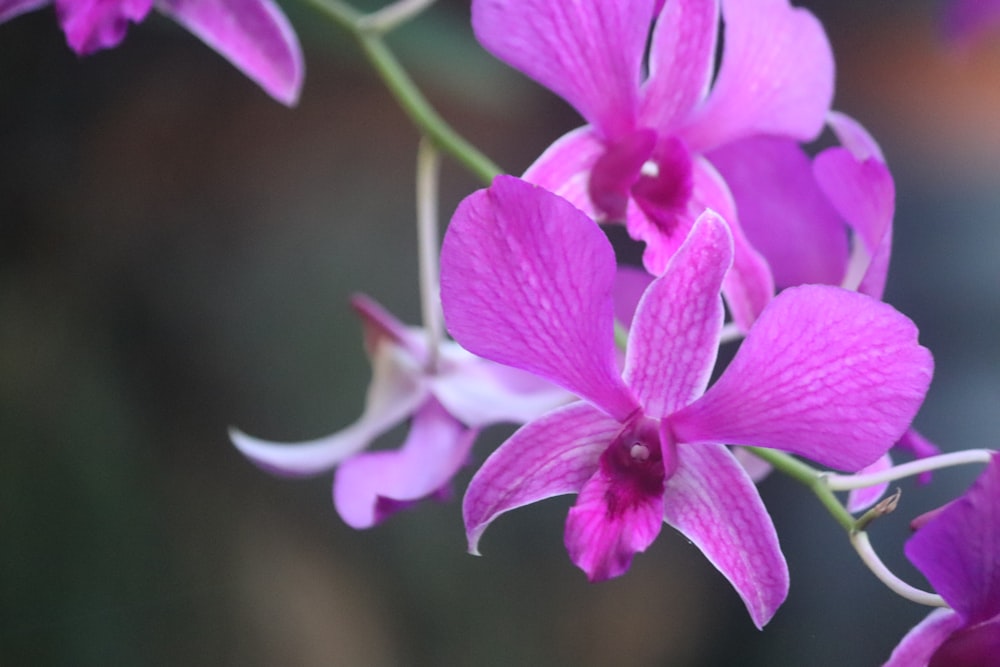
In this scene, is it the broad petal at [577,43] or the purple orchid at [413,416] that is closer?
the broad petal at [577,43]

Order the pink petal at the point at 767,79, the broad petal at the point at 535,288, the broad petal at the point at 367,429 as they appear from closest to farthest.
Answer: the broad petal at the point at 535,288
the pink petal at the point at 767,79
the broad petal at the point at 367,429

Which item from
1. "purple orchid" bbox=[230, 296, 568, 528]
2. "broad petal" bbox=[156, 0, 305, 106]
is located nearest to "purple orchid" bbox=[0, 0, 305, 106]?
"broad petal" bbox=[156, 0, 305, 106]

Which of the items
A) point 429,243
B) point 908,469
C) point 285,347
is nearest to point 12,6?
point 429,243

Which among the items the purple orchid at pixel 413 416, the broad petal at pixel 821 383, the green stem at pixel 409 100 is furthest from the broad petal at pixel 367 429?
the broad petal at pixel 821 383

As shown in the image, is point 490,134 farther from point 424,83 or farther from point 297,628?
point 297,628

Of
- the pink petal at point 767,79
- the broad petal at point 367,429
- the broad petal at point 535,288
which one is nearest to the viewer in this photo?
the broad petal at point 535,288

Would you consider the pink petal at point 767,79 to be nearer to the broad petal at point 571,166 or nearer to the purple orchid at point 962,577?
the broad petal at point 571,166

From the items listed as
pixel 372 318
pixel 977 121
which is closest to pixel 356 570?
pixel 372 318

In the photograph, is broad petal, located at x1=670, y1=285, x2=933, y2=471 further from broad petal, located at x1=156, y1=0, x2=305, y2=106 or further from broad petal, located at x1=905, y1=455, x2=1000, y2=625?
broad petal, located at x1=156, y1=0, x2=305, y2=106
